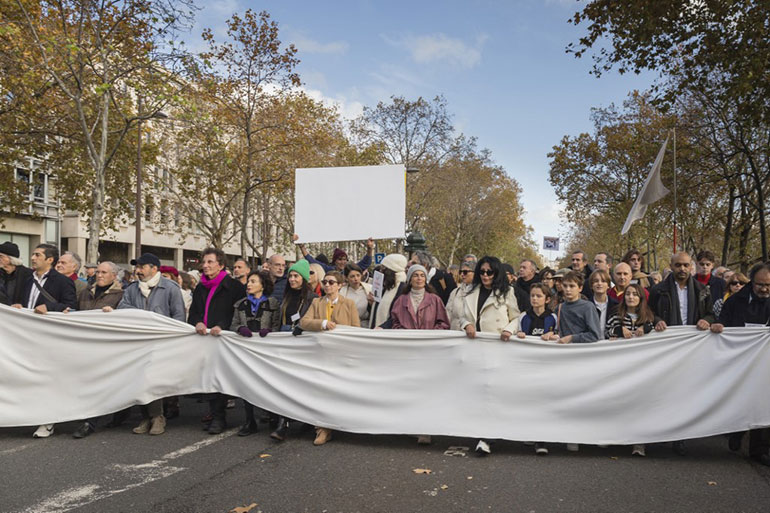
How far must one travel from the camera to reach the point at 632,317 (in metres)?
6.75

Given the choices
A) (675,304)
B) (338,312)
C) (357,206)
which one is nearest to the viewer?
(338,312)

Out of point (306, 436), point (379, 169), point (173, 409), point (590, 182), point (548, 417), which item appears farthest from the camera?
point (590, 182)

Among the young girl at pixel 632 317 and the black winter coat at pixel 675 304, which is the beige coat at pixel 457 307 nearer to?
the young girl at pixel 632 317

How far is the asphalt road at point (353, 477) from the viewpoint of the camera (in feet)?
15.7

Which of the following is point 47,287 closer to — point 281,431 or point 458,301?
point 281,431

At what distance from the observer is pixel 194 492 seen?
5.00 meters

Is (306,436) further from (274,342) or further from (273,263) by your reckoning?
(273,263)

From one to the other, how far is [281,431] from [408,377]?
1347 mm

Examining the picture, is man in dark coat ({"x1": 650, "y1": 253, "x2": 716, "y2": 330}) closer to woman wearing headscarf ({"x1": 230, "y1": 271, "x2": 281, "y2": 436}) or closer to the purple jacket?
the purple jacket

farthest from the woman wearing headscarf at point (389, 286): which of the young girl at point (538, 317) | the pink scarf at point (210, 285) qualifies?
the pink scarf at point (210, 285)

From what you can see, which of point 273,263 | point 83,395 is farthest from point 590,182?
point 83,395

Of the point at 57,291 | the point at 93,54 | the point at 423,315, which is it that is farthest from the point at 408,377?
the point at 93,54

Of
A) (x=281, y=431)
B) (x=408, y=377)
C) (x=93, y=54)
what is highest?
(x=93, y=54)

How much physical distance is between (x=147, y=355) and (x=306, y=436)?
186 centimetres
